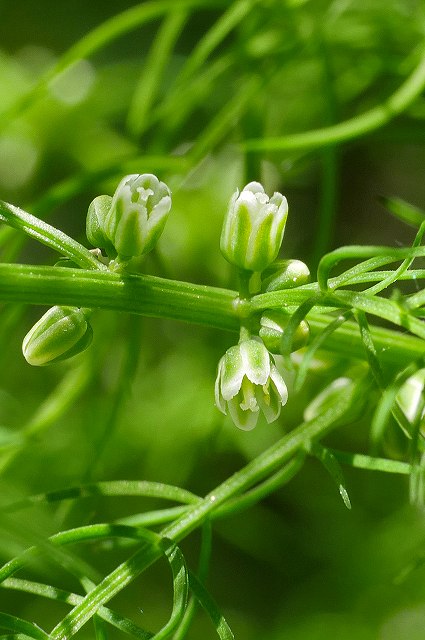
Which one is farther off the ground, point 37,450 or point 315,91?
point 315,91

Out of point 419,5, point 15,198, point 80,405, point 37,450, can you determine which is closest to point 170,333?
point 80,405

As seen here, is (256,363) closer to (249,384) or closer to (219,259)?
(249,384)

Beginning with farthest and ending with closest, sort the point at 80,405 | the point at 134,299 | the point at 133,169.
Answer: the point at 80,405, the point at 133,169, the point at 134,299

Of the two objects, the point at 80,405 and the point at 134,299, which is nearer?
the point at 134,299

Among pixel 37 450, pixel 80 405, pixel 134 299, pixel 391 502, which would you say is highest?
pixel 80 405

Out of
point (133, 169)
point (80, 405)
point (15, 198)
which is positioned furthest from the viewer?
point (15, 198)

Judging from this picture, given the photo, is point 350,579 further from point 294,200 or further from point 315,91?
point 315,91

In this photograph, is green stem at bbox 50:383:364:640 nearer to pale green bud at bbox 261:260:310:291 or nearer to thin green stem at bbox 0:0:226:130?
pale green bud at bbox 261:260:310:291
